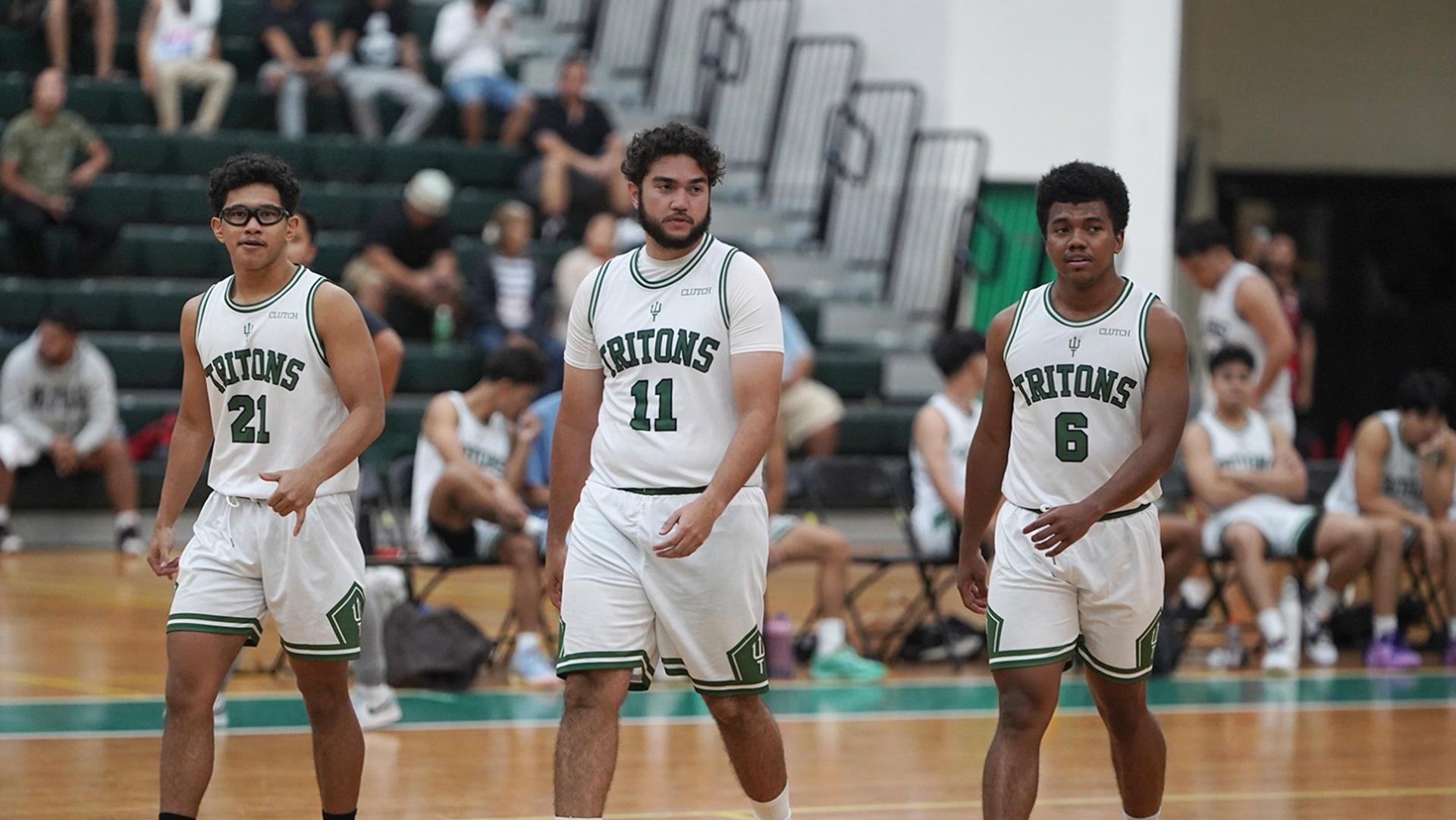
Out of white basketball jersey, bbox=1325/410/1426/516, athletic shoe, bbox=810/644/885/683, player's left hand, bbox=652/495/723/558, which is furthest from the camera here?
white basketball jersey, bbox=1325/410/1426/516

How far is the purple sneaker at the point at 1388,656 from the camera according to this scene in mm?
10477

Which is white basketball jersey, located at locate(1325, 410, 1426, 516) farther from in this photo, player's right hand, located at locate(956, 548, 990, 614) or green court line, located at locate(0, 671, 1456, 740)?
player's right hand, located at locate(956, 548, 990, 614)

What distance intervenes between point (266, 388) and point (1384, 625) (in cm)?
695

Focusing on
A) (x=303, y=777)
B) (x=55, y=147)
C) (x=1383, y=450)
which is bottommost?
(x=303, y=777)

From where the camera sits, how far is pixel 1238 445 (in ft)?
34.5

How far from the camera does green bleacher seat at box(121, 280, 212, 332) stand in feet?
48.4

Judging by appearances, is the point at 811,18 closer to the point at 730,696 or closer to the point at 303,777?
the point at 303,777

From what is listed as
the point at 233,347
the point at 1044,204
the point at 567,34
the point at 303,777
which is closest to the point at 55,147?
the point at 567,34

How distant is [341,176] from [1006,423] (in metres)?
11.5

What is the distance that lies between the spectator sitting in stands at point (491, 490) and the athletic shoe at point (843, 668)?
48.9 inches

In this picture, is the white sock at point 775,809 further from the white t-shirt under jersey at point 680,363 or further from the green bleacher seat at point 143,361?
the green bleacher seat at point 143,361

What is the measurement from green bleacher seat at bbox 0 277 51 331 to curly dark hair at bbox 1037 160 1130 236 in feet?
34.6

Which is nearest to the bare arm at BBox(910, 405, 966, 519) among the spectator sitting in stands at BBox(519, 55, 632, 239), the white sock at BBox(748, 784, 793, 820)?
the white sock at BBox(748, 784, 793, 820)

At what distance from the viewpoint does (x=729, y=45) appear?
1892 centimetres
